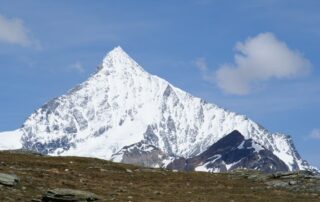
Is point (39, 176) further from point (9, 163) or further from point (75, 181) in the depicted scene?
point (9, 163)

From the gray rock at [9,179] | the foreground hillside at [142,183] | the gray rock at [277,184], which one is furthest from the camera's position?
the gray rock at [277,184]

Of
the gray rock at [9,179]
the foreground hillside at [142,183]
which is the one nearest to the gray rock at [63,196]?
the foreground hillside at [142,183]

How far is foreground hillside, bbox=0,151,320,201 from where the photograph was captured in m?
48.0

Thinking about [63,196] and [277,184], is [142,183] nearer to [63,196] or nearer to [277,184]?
[277,184]

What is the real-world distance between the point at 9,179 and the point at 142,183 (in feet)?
42.1

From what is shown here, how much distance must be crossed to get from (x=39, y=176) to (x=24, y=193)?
21.9 ft

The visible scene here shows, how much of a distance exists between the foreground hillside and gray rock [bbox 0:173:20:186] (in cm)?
26

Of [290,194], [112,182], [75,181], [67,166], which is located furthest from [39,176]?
→ [290,194]

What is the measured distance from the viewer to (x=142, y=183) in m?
56.4

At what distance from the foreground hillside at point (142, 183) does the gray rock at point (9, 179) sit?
10.3 inches

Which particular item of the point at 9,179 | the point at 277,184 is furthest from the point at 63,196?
the point at 277,184

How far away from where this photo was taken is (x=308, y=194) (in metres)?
55.2

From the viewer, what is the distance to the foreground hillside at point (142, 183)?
4803cm

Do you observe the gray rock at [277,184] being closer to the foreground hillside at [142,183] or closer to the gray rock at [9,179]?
the foreground hillside at [142,183]
